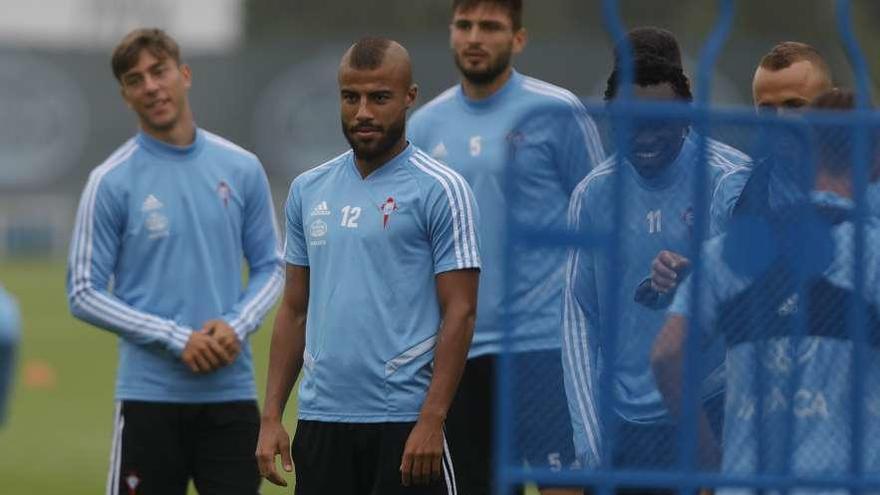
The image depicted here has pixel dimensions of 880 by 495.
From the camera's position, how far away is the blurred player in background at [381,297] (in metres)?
5.71

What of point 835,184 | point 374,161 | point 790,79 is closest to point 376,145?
point 374,161

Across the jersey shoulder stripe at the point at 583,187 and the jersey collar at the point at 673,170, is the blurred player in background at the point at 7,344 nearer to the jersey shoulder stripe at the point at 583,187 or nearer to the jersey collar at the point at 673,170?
the jersey shoulder stripe at the point at 583,187

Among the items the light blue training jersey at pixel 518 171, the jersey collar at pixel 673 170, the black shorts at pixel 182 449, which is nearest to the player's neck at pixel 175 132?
the light blue training jersey at pixel 518 171

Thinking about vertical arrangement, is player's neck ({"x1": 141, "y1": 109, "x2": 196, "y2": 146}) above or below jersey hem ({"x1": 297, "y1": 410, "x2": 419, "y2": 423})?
above

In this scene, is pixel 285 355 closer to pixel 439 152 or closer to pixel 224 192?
pixel 224 192

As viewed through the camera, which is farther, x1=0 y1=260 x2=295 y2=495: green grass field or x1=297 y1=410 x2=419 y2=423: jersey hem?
x1=0 y1=260 x2=295 y2=495: green grass field

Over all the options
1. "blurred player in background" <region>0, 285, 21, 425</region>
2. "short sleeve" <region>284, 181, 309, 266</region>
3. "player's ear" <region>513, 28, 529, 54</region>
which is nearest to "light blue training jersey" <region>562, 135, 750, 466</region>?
"blurred player in background" <region>0, 285, 21, 425</region>

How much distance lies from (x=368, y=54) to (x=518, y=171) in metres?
1.73

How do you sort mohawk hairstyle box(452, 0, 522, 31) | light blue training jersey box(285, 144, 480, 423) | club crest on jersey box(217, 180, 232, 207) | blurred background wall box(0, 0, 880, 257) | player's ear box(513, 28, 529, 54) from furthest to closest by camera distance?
blurred background wall box(0, 0, 880, 257), player's ear box(513, 28, 529, 54), mohawk hairstyle box(452, 0, 522, 31), club crest on jersey box(217, 180, 232, 207), light blue training jersey box(285, 144, 480, 423)

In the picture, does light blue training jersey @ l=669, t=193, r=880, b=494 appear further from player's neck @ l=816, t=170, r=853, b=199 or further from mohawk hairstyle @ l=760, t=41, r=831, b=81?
mohawk hairstyle @ l=760, t=41, r=831, b=81

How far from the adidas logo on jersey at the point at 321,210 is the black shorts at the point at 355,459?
0.62 m

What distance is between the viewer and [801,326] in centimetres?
428

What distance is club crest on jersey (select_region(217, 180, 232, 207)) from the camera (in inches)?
280

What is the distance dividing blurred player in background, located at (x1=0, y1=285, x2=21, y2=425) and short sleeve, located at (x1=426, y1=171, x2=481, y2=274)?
1.52 meters
